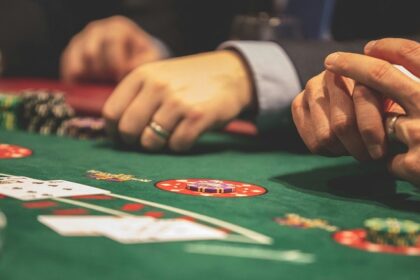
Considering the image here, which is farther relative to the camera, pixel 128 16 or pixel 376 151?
pixel 128 16

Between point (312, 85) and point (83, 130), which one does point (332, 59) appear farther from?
point (83, 130)

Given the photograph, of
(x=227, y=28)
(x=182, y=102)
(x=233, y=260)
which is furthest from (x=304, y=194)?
(x=227, y=28)

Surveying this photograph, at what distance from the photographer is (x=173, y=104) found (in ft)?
7.40

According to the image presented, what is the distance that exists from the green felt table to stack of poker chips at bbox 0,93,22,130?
17cm

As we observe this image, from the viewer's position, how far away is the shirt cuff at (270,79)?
2.44 meters

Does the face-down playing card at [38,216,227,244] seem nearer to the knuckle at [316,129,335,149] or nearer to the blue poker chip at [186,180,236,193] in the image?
the blue poker chip at [186,180,236,193]

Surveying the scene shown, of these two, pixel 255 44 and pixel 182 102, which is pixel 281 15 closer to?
pixel 255 44

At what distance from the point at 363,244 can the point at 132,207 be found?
0.45 metres

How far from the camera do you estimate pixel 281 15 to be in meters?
5.82

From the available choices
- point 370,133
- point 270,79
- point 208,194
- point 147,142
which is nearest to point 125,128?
point 147,142

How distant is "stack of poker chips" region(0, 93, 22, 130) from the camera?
273 cm

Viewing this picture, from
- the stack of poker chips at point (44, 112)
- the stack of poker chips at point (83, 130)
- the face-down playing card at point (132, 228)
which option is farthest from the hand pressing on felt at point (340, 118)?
the stack of poker chips at point (44, 112)

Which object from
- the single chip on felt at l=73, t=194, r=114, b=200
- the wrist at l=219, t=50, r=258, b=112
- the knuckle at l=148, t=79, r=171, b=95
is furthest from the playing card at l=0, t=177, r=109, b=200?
the wrist at l=219, t=50, r=258, b=112

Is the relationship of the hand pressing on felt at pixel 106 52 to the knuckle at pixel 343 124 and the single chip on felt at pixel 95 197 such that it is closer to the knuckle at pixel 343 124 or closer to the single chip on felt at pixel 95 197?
the knuckle at pixel 343 124
